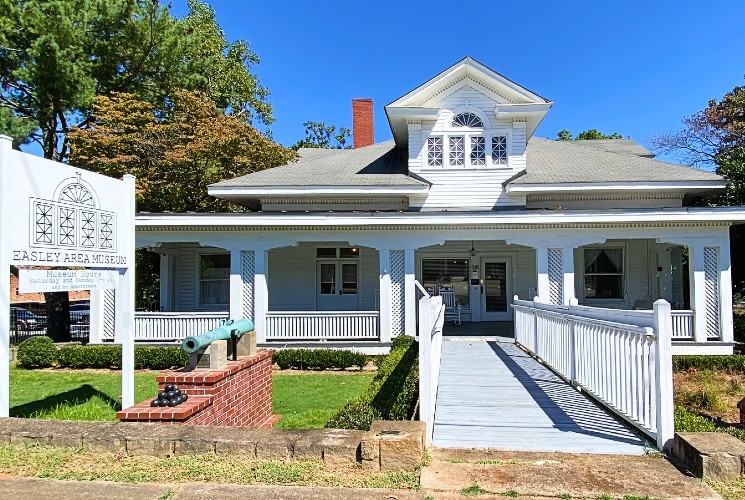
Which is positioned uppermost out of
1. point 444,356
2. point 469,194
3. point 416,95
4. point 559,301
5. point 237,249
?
point 416,95

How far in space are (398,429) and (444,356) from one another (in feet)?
21.4

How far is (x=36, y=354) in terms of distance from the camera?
40.0ft

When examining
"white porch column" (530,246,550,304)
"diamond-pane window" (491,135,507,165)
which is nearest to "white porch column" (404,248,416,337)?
"white porch column" (530,246,550,304)

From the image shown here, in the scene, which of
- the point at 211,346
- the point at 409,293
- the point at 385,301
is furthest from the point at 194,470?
the point at 409,293

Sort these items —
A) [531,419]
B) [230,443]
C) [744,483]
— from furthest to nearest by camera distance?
1. [531,419]
2. [230,443]
3. [744,483]

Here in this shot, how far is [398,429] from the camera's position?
3672mm

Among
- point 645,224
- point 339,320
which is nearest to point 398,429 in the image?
point 339,320

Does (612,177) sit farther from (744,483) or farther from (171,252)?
(171,252)

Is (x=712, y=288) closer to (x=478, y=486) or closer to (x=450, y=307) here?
(x=450, y=307)

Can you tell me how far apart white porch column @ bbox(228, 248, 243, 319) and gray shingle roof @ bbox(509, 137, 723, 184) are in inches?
320

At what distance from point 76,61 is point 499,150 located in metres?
16.3

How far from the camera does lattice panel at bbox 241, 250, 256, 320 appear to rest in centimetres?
1319

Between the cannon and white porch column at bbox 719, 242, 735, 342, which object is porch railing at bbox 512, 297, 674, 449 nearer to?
the cannon

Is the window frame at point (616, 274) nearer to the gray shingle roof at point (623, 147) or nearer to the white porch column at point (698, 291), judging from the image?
the white porch column at point (698, 291)
